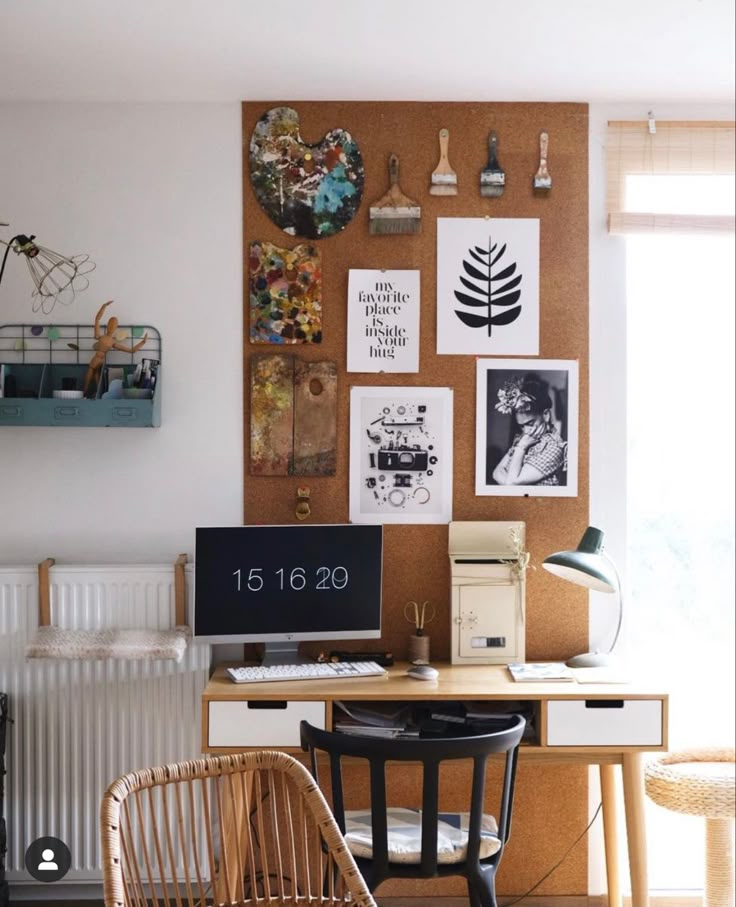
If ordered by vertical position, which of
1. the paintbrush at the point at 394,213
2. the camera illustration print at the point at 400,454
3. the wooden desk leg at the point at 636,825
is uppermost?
the paintbrush at the point at 394,213

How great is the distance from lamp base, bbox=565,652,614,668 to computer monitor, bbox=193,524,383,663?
0.58 metres

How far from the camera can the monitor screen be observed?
2949 mm

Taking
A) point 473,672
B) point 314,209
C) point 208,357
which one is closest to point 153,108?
point 314,209

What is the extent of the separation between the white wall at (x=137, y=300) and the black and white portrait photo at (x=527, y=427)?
2.50 feet

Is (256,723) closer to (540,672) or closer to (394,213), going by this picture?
(540,672)

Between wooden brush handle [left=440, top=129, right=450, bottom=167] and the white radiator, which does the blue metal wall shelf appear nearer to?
the white radiator

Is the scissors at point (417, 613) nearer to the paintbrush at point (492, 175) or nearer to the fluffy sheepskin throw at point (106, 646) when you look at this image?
the fluffy sheepskin throw at point (106, 646)

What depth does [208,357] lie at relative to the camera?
3.16 meters

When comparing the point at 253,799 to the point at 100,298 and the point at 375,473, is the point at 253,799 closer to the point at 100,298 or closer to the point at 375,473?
the point at 375,473

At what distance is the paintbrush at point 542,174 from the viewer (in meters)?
3.15

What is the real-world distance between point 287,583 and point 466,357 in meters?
0.88

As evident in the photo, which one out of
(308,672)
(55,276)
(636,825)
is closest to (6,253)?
(55,276)

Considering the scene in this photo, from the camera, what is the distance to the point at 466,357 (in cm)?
317

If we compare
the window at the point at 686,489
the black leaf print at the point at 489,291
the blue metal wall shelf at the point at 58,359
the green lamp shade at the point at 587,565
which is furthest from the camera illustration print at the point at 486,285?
the blue metal wall shelf at the point at 58,359
